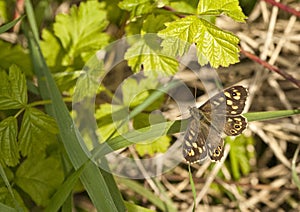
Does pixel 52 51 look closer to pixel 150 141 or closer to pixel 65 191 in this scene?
pixel 150 141

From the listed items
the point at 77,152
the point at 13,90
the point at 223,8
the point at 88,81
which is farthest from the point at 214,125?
the point at 13,90

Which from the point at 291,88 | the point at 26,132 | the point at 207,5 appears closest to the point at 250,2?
the point at 207,5

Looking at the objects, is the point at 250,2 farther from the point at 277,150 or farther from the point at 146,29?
the point at 277,150

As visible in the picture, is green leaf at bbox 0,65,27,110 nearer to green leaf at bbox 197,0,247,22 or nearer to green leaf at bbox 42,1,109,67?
green leaf at bbox 42,1,109,67

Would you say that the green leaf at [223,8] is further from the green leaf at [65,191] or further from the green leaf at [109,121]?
the green leaf at [65,191]

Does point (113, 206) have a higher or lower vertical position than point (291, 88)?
higher

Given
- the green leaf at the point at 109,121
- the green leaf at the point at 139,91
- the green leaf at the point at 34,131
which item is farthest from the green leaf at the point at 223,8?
the green leaf at the point at 34,131
